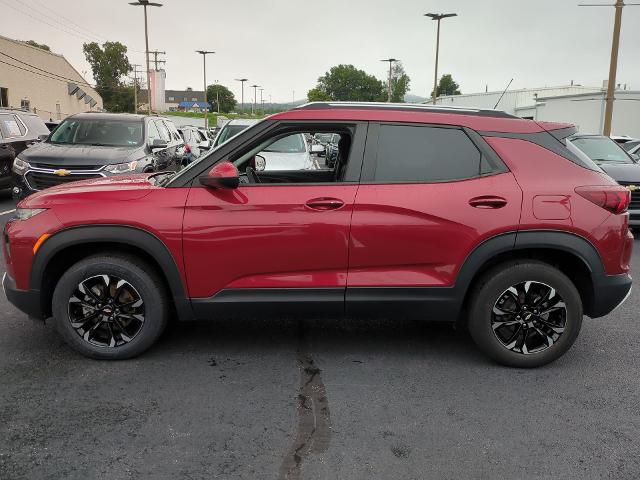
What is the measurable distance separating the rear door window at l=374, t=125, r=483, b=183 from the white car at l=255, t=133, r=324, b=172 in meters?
4.74

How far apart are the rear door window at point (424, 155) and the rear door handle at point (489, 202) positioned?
0.59 feet

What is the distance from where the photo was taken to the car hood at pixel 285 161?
9.38 metres

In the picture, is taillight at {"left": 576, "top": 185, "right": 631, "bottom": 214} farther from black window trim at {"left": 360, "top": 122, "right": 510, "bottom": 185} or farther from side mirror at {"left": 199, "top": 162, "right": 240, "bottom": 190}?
side mirror at {"left": 199, "top": 162, "right": 240, "bottom": 190}

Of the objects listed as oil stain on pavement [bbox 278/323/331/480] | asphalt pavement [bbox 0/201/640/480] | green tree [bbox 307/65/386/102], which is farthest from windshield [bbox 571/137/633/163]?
→ green tree [bbox 307/65/386/102]

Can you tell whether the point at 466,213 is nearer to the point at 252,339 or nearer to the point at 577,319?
the point at 577,319

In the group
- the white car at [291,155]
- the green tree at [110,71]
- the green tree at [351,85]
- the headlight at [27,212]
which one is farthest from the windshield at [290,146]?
the green tree at [351,85]

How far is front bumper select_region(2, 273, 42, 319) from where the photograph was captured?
4.04m

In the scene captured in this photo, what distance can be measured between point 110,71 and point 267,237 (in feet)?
327

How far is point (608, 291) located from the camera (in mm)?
4086

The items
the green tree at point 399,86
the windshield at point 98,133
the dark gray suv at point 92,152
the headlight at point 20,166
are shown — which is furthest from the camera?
the green tree at point 399,86

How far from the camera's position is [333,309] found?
13.3 ft

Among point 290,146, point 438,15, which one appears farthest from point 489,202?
point 438,15

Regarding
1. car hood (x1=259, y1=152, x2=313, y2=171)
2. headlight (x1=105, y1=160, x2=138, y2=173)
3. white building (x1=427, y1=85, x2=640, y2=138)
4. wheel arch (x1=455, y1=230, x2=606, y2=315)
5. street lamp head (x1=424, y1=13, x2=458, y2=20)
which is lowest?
wheel arch (x1=455, y1=230, x2=606, y2=315)

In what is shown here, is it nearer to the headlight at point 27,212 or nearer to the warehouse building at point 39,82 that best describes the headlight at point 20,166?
the headlight at point 27,212
